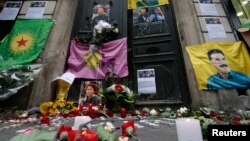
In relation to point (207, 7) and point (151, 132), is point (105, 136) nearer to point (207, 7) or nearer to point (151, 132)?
point (151, 132)

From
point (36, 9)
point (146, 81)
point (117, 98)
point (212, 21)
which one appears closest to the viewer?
point (117, 98)

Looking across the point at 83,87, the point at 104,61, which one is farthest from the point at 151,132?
the point at 104,61

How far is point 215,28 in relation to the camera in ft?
23.8

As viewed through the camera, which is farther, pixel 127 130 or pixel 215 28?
pixel 215 28

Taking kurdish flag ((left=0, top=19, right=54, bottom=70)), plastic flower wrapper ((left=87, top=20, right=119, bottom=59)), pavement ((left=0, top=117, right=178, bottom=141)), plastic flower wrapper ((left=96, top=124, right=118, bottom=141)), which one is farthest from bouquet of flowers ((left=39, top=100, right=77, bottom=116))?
plastic flower wrapper ((left=96, top=124, right=118, bottom=141))

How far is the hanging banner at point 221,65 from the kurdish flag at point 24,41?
164 inches

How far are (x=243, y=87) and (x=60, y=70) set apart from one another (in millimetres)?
4694

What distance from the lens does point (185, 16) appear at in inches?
300

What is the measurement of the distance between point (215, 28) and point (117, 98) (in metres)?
3.90

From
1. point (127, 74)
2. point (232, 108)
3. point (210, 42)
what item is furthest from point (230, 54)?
point (127, 74)

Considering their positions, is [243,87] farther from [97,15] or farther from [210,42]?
[97,15]

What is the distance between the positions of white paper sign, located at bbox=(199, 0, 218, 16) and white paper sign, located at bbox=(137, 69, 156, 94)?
8.61ft

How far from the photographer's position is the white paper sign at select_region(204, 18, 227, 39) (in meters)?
7.11

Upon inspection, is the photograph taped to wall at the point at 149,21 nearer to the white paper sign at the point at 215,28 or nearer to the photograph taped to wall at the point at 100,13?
the photograph taped to wall at the point at 100,13
